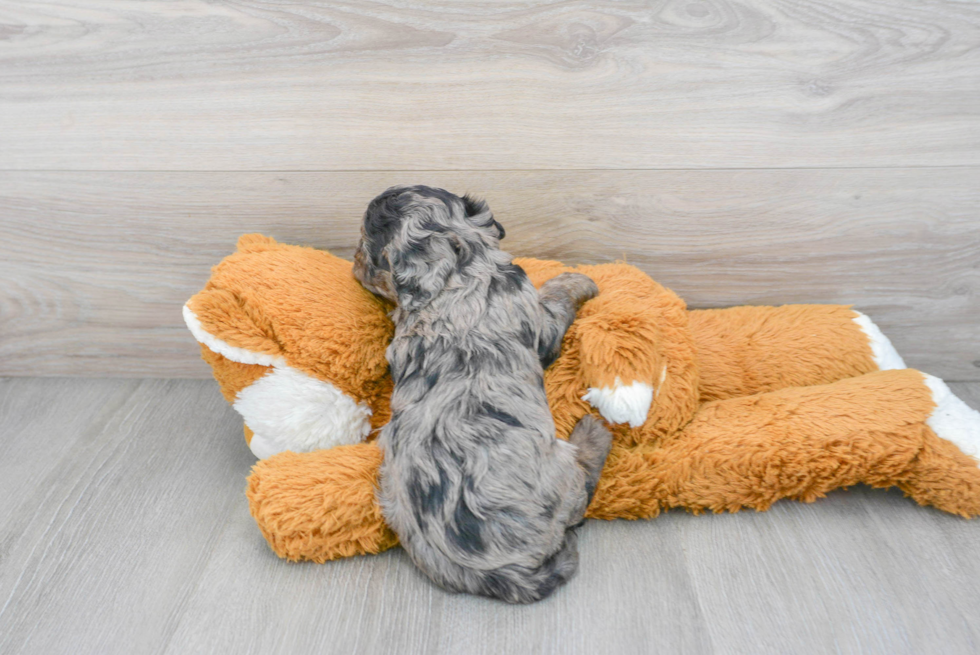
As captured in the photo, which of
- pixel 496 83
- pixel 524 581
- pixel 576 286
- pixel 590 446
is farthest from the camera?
pixel 496 83

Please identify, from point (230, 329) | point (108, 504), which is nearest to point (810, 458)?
point (230, 329)

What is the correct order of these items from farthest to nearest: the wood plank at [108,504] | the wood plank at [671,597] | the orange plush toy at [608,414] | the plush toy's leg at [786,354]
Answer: the plush toy's leg at [786,354]
the orange plush toy at [608,414]
the wood plank at [108,504]
the wood plank at [671,597]

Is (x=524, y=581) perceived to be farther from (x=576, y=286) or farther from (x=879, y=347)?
(x=879, y=347)

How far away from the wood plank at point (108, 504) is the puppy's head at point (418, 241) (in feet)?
2.59

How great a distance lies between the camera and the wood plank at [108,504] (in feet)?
5.18

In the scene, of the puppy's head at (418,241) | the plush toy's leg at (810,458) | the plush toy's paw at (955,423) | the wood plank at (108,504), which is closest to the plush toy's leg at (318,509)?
the wood plank at (108,504)

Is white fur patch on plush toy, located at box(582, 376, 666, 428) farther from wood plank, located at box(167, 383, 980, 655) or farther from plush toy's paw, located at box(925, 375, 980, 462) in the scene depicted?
plush toy's paw, located at box(925, 375, 980, 462)

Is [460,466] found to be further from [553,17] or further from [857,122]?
[857,122]

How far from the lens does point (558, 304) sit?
1809 millimetres

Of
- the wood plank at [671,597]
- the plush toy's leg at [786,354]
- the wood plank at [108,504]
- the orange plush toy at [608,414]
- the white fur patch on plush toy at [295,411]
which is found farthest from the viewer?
the plush toy's leg at [786,354]

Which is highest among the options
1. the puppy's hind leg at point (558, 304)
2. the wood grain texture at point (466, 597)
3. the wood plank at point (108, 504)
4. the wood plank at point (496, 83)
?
the wood plank at point (496, 83)

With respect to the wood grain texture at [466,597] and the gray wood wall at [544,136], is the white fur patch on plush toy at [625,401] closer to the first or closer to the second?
the wood grain texture at [466,597]

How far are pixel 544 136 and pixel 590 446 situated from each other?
90 cm

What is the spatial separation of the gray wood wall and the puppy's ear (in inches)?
18.5
